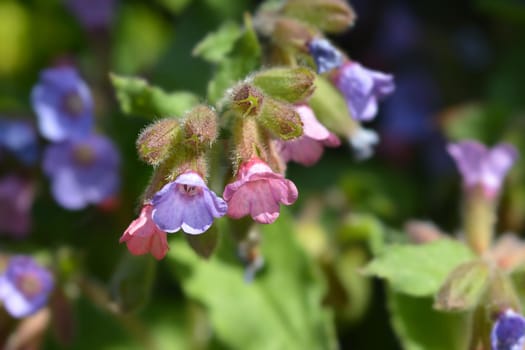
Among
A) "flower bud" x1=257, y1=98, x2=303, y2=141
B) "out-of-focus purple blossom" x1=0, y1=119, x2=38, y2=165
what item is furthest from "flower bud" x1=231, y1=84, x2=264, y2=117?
"out-of-focus purple blossom" x1=0, y1=119, x2=38, y2=165

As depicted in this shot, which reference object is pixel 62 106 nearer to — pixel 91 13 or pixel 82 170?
pixel 82 170

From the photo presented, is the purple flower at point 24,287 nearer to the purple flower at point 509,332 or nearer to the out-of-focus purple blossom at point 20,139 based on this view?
the out-of-focus purple blossom at point 20,139

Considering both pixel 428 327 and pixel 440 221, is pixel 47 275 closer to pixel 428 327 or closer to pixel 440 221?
pixel 428 327

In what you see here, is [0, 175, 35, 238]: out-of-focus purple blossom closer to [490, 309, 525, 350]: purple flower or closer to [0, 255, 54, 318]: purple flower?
[0, 255, 54, 318]: purple flower

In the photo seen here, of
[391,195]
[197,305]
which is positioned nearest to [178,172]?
[197,305]

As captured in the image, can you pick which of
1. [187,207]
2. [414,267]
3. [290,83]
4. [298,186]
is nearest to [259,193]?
[187,207]

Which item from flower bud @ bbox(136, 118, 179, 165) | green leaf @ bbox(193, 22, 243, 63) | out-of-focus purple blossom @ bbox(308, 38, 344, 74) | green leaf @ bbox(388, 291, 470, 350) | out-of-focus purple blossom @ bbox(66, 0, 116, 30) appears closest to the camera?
flower bud @ bbox(136, 118, 179, 165)
